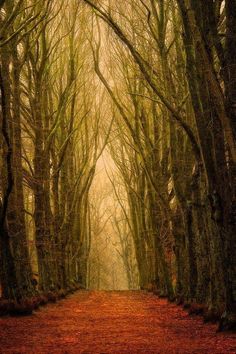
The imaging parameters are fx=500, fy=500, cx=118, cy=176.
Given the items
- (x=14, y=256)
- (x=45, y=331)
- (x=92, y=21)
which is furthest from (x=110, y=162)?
(x=45, y=331)

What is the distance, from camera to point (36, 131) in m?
13.3

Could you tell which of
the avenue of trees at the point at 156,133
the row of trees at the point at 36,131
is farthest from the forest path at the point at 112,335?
the row of trees at the point at 36,131

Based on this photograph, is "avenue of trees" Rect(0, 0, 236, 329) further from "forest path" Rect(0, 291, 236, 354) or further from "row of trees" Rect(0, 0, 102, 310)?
"forest path" Rect(0, 291, 236, 354)

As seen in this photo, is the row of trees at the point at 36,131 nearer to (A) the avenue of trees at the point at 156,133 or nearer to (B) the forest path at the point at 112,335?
(A) the avenue of trees at the point at 156,133

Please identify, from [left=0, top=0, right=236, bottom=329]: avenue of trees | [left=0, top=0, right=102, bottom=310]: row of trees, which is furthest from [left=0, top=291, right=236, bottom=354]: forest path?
[left=0, top=0, right=102, bottom=310]: row of trees

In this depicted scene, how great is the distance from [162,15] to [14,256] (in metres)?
6.15

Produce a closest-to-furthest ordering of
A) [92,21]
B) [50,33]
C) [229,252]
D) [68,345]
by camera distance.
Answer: [68,345] → [229,252] → [50,33] → [92,21]

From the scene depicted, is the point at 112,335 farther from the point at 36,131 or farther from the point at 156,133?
the point at 156,133

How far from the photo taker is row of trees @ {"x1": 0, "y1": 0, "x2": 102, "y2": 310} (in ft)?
28.5

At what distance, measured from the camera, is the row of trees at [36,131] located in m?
8.69

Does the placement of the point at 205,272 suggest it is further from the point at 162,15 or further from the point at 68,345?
the point at 162,15

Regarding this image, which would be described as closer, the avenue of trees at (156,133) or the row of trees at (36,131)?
the avenue of trees at (156,133)

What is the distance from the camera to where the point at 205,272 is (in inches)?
360

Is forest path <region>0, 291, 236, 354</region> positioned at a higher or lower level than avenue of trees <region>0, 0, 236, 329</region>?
lower
